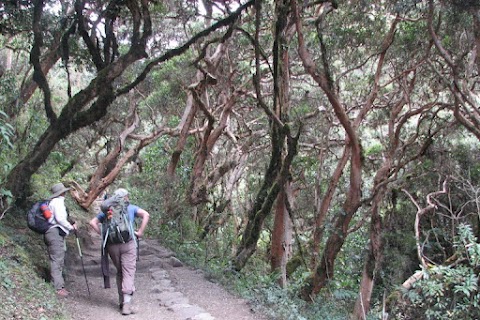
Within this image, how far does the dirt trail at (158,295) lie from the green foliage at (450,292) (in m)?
2.73

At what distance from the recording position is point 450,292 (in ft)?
26.8

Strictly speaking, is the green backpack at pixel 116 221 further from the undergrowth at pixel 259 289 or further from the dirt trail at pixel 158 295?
the undergrowth at pixel 259 289

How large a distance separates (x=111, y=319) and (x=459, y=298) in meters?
5.18

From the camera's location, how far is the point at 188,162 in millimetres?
18875

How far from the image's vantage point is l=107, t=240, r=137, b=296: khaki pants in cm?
738

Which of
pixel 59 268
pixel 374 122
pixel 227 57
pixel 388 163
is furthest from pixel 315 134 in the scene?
pixel 59 268

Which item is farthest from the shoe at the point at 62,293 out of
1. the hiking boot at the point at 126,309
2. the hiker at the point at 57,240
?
the hiking boot at the point at 126,309

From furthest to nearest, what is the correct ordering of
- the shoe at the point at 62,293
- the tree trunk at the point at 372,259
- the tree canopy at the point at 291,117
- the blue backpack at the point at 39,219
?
1. the tree trunk at the point at 372,259
2. the tree canopy at the point at 291,117
3. the blue backpack at the point at 39,219
4. the shoe at the point at 62,293

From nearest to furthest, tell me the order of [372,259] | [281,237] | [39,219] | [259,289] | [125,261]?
[125,261], [39,219], [259,289], [372,259], [281,237]

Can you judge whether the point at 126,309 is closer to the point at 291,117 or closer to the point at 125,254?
the point at 125,254

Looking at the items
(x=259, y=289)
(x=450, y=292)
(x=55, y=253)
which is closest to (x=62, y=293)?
(x=55, y=253)

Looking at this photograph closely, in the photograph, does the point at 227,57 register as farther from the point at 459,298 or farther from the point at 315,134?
the point at 459,298

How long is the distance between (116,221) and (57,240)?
48.5 inches

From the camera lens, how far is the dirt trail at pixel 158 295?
290 inches
